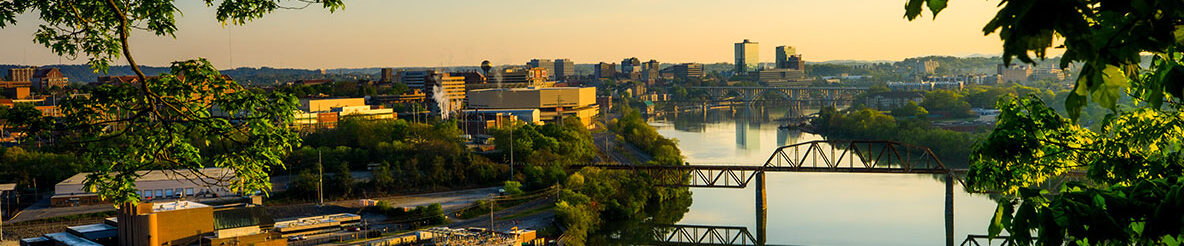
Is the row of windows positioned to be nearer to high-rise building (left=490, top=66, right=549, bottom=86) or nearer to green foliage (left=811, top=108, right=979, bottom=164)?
green foliage (left=811, top=108, right=979, bottom=164)

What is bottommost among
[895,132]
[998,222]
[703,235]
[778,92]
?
[703,235]

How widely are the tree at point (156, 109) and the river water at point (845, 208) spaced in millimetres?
14046

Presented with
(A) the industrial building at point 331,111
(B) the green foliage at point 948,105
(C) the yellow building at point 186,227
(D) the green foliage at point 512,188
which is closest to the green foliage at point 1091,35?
(C) the yellow building at point 186,227

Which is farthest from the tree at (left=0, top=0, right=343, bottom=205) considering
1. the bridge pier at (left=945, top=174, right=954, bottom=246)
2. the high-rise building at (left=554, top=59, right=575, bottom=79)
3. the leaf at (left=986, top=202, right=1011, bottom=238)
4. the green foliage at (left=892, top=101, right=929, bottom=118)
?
the high-rise building at (left=554, top=59, right=575, bottom=79)

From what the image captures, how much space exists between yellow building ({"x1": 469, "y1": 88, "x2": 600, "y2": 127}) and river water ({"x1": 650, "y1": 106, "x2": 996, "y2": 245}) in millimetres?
18387

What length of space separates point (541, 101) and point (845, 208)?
31.1m

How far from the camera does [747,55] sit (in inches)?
6225

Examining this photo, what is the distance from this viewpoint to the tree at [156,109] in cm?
399

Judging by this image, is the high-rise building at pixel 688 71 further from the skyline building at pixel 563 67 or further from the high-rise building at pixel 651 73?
the skyline building at pixel 563 67

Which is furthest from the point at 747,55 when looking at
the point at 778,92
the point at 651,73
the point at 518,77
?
the point at 518,77

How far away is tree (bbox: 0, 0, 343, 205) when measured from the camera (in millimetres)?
3994

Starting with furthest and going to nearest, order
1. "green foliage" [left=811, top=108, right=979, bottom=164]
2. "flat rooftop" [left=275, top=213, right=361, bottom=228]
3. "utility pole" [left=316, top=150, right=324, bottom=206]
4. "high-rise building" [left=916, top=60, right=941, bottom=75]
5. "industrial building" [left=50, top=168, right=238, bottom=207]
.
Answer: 1. "high-rise building" [left=916, top=60, right=941, bottom=75]
2. "green foliage" [left=811, top=108, right=979, bottom=164]
3. "utility pole" [left=316, top=150, right=324, bottom=206]
4. "industrial building" [left=50, top=168, right=238, bottom=207]
5. "flat rooftop" [left=275, top=213, right=361, bottom=228]

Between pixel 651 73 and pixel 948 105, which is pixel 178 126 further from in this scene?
pixel 651 73

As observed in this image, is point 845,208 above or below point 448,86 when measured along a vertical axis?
below
